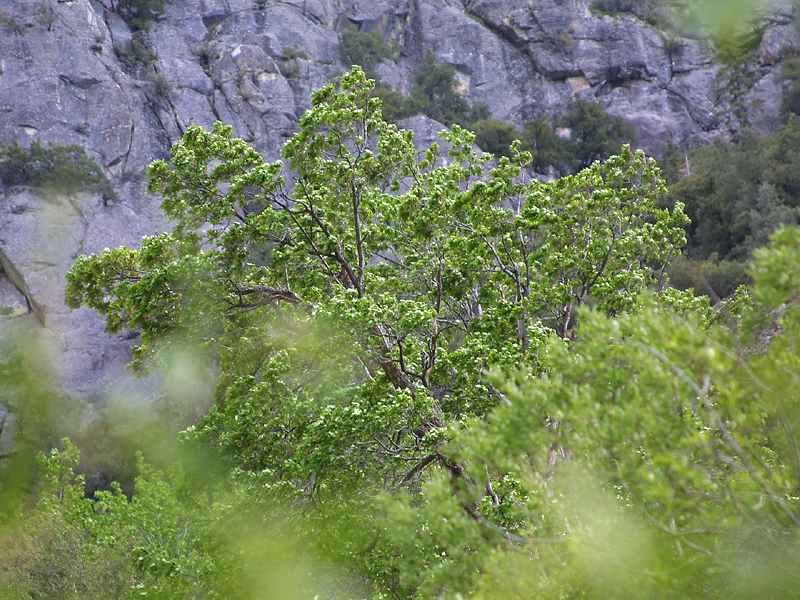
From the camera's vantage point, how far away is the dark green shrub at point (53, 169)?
126 ft

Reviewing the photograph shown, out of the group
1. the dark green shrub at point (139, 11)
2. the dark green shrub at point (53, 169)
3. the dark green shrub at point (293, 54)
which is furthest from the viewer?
the dark green shrub at point (293, 54)

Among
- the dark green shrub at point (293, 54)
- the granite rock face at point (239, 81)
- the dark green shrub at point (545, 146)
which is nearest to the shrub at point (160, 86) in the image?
the granite rock face at point (239, 81)

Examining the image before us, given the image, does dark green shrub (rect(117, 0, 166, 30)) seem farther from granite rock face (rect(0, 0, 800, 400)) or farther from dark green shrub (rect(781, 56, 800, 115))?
dark green shrub (rect(781, 56, 800, 115))

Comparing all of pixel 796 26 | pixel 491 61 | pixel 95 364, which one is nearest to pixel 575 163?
pixel 491 61

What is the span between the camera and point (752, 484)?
18.7 feet

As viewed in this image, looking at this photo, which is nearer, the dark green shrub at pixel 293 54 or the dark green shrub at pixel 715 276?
the dark green shrub at pixel 715 276

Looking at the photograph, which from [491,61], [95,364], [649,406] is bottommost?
[95,364]

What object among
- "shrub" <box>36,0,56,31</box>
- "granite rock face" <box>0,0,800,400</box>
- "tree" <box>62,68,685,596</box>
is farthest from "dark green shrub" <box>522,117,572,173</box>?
"tree" <box>62,68,685,596</box>

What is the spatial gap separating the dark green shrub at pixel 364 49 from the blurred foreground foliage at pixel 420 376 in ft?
147

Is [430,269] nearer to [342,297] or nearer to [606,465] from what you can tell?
[342,297]

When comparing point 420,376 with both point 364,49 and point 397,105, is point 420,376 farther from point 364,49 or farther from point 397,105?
point 364,49

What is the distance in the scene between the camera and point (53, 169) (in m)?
39.5

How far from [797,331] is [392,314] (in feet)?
19.2

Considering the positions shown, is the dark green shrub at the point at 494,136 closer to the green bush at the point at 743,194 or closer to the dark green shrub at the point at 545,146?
the dark green shrub at the point at 545,146
